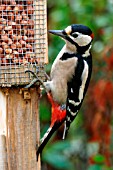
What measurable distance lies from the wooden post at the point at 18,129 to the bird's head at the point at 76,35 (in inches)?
23.6

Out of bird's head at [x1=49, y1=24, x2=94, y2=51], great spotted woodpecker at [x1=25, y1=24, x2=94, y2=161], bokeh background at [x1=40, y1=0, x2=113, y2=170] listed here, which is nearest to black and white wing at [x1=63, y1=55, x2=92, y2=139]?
great spotted woodpecker at [x1=25, y1=24, x2=94, y2=161]

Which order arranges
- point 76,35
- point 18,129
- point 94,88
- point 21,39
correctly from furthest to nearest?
point 94,88, point 76,35, point 21,39, point 18,129

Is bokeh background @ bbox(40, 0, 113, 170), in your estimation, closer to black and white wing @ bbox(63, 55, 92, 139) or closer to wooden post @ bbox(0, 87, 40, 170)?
black and white wing @ bbox(63, 55, 92, 139)

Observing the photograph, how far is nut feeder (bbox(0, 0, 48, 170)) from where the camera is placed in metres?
4.61

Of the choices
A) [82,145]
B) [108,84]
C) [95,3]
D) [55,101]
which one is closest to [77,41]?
[55,101]

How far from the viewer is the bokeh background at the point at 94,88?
671 cm

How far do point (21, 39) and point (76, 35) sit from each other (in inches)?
18.4

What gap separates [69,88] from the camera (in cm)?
509

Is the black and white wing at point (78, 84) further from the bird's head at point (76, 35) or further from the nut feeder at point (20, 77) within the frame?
the nut feeder at point (20, 77)

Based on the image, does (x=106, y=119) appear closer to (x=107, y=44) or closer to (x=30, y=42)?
(x=107, y=44)

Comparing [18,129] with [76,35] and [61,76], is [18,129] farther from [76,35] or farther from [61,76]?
[76,35]

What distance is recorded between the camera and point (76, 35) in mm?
5020

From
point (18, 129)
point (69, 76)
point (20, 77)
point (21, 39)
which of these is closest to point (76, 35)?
point (69, 76)

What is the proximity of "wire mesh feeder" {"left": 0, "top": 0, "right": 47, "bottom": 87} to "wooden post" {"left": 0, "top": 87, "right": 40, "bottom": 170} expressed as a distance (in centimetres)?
10
